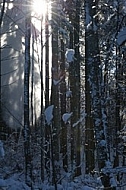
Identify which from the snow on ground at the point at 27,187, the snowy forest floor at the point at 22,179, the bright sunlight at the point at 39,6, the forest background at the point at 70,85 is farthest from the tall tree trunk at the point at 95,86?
the snow on ground at the point at 27,187

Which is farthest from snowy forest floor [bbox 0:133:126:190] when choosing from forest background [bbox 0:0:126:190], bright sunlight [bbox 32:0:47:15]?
bright sunlight [bbox 32:0:47:15]

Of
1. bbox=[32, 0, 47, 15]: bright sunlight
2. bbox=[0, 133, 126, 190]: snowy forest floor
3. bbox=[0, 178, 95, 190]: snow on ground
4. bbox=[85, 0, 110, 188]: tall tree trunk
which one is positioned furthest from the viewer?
bbox=[32, 0, 47, 15]: bright sunlight

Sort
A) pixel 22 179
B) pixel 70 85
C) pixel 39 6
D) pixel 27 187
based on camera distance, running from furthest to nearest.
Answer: pixel 70 85, pixel 22 179, pixel 39 6, pixel 27 187

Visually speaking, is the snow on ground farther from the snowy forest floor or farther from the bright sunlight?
the bright sunlight

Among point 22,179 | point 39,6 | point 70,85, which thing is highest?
point 39,6

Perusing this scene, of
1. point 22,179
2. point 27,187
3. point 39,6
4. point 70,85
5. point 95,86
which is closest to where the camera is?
point 95,86

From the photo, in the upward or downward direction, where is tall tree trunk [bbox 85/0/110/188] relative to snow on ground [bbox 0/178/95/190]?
upward

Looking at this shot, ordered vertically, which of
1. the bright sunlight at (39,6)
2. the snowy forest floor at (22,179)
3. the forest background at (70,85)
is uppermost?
the bright sunlight at (39,6)

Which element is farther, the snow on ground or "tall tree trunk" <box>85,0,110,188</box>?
Result: the snow on ground

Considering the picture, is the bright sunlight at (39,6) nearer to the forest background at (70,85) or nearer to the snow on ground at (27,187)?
the forest background at (70,85)

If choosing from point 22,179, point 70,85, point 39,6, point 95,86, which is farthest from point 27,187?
point 70,85

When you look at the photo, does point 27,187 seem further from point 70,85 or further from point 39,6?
point 70,85

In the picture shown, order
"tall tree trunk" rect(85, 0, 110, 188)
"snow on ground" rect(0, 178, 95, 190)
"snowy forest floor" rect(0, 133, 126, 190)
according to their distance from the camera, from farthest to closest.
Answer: "snowy forest floor" rect(0, 133, 126, 190) < "snow on ground" rect(0, 178, 95, 190) < "tall tree trunk" rect(85, 0, 110, 188)

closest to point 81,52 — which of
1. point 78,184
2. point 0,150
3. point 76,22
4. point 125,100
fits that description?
point 76,22
